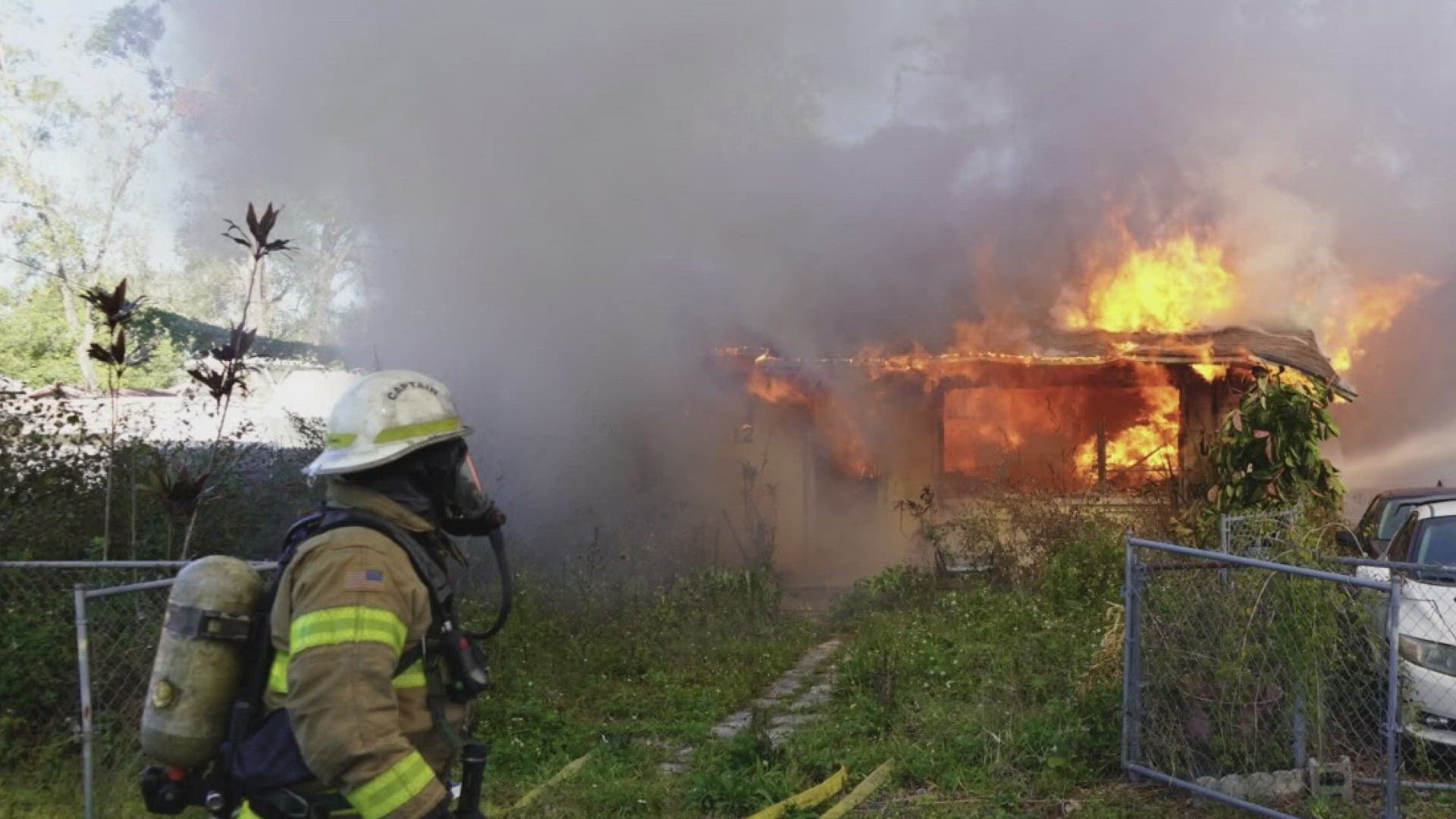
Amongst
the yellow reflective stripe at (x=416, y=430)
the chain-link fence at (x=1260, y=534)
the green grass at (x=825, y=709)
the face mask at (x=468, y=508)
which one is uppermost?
the yellow reflective stripe at (x=416, y=430)

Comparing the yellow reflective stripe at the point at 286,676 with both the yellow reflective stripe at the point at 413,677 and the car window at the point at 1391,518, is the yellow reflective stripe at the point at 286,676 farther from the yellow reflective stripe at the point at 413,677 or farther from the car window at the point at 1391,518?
the car window at the point at 1391,518

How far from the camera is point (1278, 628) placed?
4.88 m

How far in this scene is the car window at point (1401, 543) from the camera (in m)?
7.33

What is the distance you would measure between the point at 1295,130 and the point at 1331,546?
6943 millimetres

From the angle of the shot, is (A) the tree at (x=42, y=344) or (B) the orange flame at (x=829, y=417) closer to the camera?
(B) the orange flame at (x=829, y=417)

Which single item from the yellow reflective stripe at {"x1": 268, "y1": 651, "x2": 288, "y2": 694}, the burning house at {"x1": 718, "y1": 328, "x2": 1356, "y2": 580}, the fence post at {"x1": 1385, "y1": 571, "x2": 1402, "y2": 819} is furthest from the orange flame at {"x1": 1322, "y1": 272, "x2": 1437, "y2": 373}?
the yellow reflective stripe at {"x1": 268, "y1": 651, "x2": 288, "y2": 694}

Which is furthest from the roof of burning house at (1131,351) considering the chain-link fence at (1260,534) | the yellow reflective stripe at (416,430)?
the yellow reflective stripe at (416,430)

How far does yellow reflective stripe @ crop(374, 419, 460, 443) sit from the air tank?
45cm

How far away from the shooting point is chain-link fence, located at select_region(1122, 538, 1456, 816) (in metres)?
4.82

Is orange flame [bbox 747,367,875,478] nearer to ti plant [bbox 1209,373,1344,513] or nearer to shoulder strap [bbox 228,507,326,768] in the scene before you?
ti plant [bbox 1209,373,1344,513]

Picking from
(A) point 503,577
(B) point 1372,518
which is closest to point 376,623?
(A) point 503,577

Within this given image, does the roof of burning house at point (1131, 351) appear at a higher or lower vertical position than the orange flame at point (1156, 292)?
lower

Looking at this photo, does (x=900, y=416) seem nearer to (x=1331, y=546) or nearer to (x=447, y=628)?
(x=1331, y=546)

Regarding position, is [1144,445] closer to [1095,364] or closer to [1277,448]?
[1095,364]
